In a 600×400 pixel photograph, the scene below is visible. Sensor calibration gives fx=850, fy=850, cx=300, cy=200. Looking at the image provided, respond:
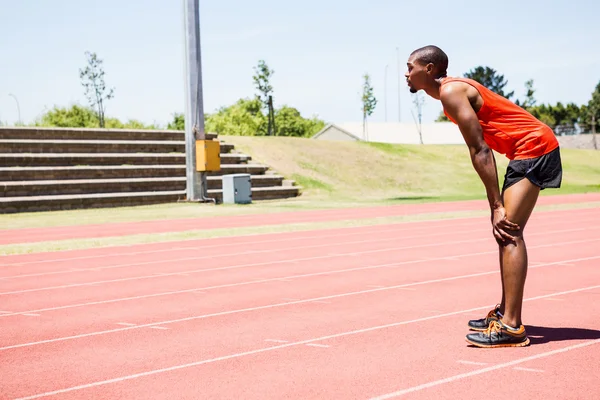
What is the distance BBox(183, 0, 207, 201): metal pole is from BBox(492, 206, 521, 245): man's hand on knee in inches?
923

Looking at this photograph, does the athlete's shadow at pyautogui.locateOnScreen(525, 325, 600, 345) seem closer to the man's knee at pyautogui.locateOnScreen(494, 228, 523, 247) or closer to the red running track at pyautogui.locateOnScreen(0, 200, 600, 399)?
the red running track at pyautogui.locateOnScreen(0, 200, 600, 399)

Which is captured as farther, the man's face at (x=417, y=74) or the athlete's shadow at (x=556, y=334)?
the athlete's shadow at (x=556, y=334)

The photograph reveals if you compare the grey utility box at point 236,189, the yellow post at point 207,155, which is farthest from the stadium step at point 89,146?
the grey utility box at point 236,189

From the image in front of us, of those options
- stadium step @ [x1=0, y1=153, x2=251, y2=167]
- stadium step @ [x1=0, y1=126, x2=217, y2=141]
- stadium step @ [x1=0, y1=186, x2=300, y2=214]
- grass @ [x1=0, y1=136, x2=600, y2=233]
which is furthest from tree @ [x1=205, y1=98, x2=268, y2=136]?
stadium step @ [x1=0, y1=186, x2=300, y2=214]

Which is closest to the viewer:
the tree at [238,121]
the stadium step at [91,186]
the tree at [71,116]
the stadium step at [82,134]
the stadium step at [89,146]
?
the stadium step at [91,186]

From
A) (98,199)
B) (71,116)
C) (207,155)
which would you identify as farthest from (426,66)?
(71,116)

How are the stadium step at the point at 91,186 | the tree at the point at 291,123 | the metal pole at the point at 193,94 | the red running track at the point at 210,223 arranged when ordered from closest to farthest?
the red running track at the point at 210,223 < the stadium step at the point at 91,186 < the metal pole at the point at 193,94 < the tree at the point at 291,123

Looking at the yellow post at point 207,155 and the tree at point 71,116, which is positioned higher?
the tree at point 71,116

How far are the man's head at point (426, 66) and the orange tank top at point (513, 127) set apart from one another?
14 centimetres

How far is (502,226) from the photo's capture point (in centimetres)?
566

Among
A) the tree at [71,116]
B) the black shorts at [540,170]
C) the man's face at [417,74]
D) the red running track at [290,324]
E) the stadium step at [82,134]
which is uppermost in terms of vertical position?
the tree at [71,116]

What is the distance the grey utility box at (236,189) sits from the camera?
28.8m

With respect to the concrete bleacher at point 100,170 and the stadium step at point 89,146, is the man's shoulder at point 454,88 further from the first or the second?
the stadium step at point 89,146

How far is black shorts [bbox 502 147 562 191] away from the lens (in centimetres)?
A: 568
